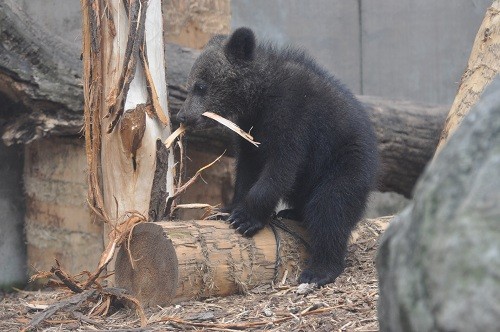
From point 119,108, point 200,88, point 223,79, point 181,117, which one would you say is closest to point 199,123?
point 181,117

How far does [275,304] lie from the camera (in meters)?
4.66

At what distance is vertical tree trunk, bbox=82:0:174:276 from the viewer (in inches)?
205

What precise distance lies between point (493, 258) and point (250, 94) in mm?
3899

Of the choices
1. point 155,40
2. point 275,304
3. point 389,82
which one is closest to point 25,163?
point 155,40

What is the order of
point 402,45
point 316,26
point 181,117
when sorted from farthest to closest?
point 402,45 < point 316,26 < point 181,117

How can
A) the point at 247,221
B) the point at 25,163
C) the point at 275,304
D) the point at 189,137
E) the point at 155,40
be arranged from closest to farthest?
the point at 275,304 < the point at 247,221 < the point at 155,40 < the point at 189,137 < the point at 25,163

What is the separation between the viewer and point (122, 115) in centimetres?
521

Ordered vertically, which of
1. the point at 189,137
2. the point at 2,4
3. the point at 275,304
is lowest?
the point at 275,304

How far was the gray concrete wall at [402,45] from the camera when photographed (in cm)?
1034

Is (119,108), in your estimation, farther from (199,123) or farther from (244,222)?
(244,222)

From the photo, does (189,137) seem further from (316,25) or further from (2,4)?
(316,25)

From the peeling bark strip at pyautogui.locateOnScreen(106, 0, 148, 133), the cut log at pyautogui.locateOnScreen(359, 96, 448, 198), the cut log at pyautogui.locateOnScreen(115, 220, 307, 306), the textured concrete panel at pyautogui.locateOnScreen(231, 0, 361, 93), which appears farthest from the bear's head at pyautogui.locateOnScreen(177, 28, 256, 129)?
Result: the textured concrete panel at pyautogui.locateOnScreen(231, 0, 361, 93)

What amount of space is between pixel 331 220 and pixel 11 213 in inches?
159

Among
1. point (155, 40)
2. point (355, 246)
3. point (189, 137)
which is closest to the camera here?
point (155, 40)
